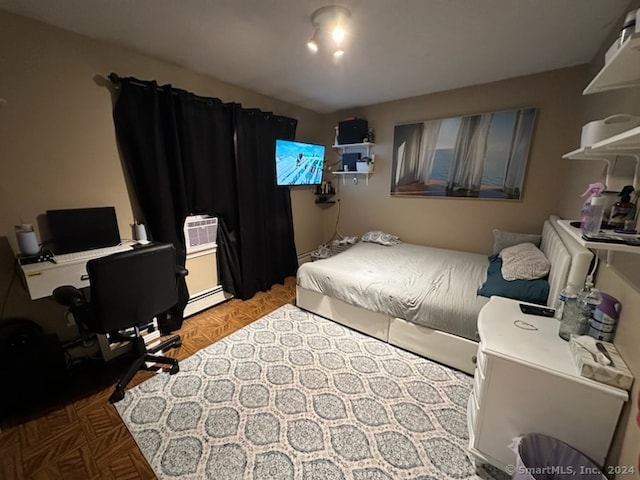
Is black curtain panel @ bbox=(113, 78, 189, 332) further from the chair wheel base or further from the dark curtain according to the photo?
the chair wheel base

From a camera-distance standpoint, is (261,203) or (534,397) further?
(261,203)

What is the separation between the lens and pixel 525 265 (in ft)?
6.84

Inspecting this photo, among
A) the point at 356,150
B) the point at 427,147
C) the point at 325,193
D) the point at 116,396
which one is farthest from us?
the point at 325,193

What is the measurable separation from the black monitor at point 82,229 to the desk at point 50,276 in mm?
278

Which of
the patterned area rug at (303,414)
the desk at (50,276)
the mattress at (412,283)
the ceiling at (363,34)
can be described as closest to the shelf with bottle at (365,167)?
the ceiling at (363,34)

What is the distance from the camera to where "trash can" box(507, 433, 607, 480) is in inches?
40.6

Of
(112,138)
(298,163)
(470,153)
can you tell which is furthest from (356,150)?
(112,138)

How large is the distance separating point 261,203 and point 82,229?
174cm

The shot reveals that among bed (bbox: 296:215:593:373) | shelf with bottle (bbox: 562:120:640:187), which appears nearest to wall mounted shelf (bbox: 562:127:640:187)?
shelf with bottle (bbox: 562:120:640:187)

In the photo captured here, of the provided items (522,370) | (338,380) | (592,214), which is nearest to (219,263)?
(338,380)

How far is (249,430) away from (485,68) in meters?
3.62

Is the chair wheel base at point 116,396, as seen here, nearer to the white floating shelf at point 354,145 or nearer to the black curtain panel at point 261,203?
the black curtain panel at point 261,203

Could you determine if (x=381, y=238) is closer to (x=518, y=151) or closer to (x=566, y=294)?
(x=518, y=151)

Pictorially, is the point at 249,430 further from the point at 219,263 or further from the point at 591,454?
the point at 219,263
